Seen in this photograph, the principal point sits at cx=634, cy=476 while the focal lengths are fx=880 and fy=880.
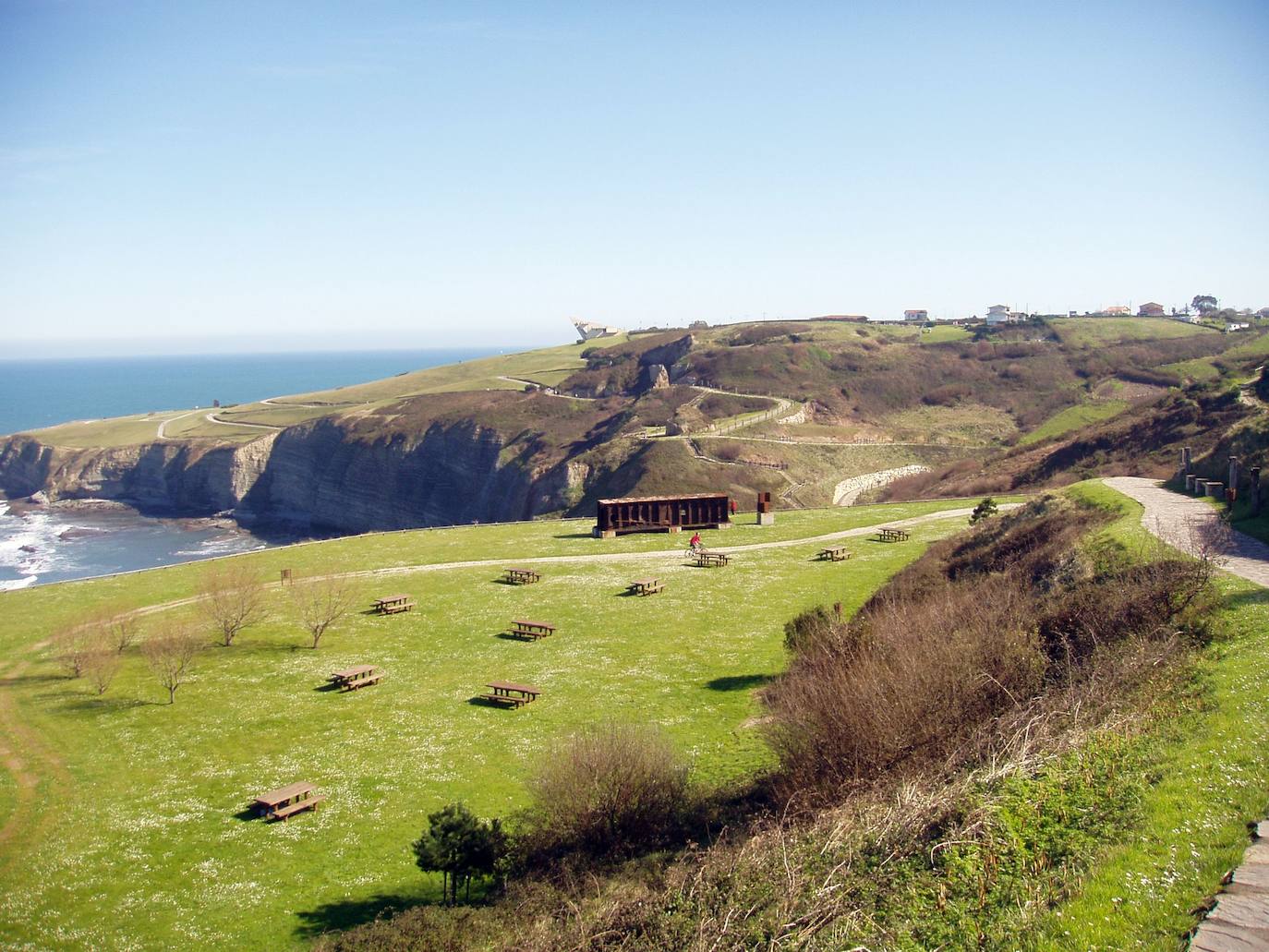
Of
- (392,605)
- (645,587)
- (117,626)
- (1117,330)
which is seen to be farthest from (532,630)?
(1117,330)

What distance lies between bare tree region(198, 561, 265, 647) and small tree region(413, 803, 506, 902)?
24.4m

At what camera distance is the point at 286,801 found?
25.2 m

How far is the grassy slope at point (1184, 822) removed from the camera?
10.9m

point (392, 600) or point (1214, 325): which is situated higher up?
point (1214, 325)

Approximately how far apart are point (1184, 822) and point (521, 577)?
38.6 meters

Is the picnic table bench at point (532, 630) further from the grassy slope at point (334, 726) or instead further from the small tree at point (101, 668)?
the small tree at point (101, 668)

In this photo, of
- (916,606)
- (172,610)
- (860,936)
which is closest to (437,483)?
(172,610)

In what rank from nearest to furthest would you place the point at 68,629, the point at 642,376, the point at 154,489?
1. the point at 68,629
2. the point at 154,489
3. the point at 642,376

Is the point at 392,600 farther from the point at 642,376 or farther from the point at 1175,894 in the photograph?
the point at 642,376

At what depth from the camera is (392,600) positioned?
44062mm

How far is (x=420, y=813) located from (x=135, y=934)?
719 cm

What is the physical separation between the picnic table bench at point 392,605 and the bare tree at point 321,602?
1.46m

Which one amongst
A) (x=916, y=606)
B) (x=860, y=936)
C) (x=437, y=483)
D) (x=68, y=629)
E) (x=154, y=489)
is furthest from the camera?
(x=154, y=489)

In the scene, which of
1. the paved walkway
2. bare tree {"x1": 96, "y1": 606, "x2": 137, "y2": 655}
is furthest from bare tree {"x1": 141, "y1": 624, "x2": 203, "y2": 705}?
the paved walkway
